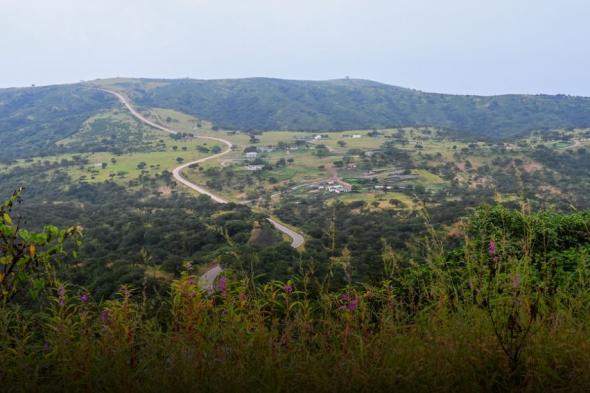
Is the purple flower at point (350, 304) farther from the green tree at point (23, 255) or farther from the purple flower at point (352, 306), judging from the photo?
the green tree at point (23, 255)

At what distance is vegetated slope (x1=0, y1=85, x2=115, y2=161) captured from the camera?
5384 inches

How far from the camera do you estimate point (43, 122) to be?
16875cm

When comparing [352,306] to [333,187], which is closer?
[352,306]

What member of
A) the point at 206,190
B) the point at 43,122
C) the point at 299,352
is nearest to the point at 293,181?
the point at 206,190

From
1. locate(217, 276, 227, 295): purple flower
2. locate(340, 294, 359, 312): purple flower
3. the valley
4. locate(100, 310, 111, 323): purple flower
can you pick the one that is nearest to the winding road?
locate(217, 276, 227, 295): purple flower

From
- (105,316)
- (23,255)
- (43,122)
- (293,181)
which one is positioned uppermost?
(23,255)

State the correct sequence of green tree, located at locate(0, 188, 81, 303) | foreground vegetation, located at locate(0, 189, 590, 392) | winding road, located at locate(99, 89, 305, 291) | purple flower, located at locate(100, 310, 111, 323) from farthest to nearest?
winding road, located at locate(99, 89, 305, 291) → green tree, located at locate(0, 188, 81, 303) → purple flower, located at locate(100, 310, 111, 323) → foreground vegetation, located at locate(0, 189, 590, 392)

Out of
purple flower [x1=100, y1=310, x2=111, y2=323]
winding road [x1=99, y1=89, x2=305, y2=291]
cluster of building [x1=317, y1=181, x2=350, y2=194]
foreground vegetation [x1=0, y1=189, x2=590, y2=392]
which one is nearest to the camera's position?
foreground vegetation [x1=0, y1=189, x2=590, y2=392]

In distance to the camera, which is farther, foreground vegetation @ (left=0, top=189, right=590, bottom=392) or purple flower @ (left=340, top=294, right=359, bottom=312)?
purple flower @ (left=340, top=294, right=359, bottom=312)

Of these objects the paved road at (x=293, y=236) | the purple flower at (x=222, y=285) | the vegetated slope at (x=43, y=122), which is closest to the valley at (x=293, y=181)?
the paved road at (x=293, y=236)

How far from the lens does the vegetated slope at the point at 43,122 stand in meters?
137

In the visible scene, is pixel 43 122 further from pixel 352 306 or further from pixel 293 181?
pixel 352 306

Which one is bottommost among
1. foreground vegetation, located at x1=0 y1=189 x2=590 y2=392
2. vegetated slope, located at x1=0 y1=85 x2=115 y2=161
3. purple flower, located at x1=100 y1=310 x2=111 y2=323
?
vegetated slope, located at x1=0 y1=85 x2=115 y2=161

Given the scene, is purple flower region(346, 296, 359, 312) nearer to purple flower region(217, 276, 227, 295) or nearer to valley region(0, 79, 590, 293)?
purple flower region(217, 276, 227, 295)
